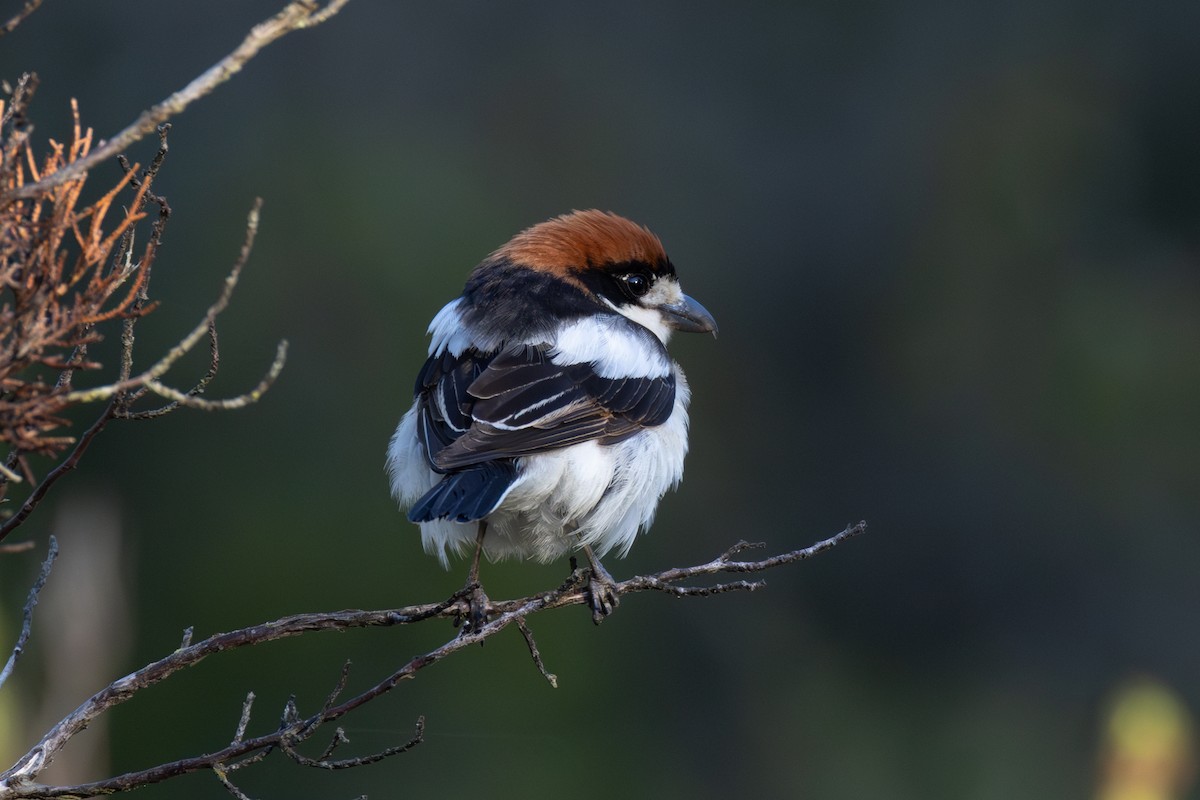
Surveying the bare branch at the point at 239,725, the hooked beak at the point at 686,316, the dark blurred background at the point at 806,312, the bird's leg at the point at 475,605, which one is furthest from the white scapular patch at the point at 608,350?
the dark blurred background at the point at 806,312

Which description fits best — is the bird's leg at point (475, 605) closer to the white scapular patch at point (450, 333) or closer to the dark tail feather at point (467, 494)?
the dark tail feather at point (467, 494)

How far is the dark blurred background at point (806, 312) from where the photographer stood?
9.00m

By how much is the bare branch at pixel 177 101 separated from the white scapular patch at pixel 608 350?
2.15m

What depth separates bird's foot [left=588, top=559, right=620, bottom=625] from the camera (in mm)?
3721

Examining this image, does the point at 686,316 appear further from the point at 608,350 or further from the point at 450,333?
the point at 450,333

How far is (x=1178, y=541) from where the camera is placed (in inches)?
451

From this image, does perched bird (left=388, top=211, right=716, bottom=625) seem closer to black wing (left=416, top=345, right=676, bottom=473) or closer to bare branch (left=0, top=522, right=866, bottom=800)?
black wing (left=416, top=345, right=676, bottom=473)

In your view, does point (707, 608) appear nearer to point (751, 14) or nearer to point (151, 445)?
point (151, 445)

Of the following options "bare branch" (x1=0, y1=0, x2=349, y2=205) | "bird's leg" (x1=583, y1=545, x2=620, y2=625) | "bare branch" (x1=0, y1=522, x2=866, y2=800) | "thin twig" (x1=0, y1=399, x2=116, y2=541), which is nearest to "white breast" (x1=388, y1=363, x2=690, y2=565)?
"bird's leg" (x1=583, y1=545, x2=620, y2=625)

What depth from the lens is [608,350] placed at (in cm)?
414

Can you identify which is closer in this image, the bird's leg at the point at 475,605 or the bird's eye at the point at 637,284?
the bird's leg at the point at 475,605

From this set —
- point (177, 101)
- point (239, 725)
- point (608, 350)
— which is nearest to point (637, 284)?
point (608, 350)

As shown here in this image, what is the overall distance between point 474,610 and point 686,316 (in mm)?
1547

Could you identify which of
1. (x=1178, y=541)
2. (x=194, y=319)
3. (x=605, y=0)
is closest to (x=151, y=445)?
(x=194, y=319)
